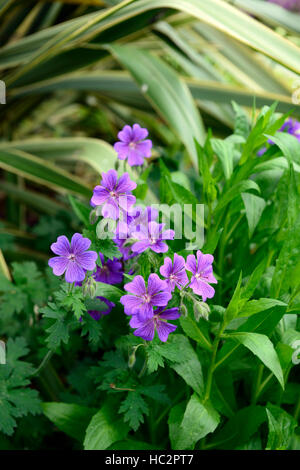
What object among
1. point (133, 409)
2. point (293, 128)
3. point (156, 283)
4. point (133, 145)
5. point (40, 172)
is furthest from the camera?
point (40, 172)

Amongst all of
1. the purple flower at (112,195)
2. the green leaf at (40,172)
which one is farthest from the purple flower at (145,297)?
the green leaf at (40,172)

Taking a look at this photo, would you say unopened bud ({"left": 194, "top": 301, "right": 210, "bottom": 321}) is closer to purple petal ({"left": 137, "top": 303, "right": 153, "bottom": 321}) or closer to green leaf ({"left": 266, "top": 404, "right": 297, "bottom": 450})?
purple petal ({"left": 137, "top": 303, "right": 153, "bottom": 321})

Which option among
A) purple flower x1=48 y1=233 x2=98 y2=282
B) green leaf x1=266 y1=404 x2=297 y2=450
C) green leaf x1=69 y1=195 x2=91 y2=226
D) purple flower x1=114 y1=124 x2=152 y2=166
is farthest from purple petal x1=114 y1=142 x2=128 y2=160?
green leaf x1=266 y1=404 x2=297 y2=450

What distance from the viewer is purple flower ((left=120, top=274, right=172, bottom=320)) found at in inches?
25.2

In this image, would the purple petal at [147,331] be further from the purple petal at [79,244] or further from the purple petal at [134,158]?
the purple petal at [134,158]

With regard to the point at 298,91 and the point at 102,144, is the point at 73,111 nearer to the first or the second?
the point at 102,144

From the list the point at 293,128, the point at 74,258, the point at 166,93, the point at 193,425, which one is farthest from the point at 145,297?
the point at 166,93

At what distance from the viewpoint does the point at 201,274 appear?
26.6 inches

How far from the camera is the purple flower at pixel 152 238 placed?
683 millimetres

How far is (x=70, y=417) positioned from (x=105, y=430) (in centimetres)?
10

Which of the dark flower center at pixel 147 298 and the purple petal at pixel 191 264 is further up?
the purple petal at pixel 191 264

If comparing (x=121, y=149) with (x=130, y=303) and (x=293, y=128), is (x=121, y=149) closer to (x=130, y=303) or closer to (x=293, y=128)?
(x=130, y=303)

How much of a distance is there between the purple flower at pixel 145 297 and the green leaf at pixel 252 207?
263 mm

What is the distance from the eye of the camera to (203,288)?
0.66m
